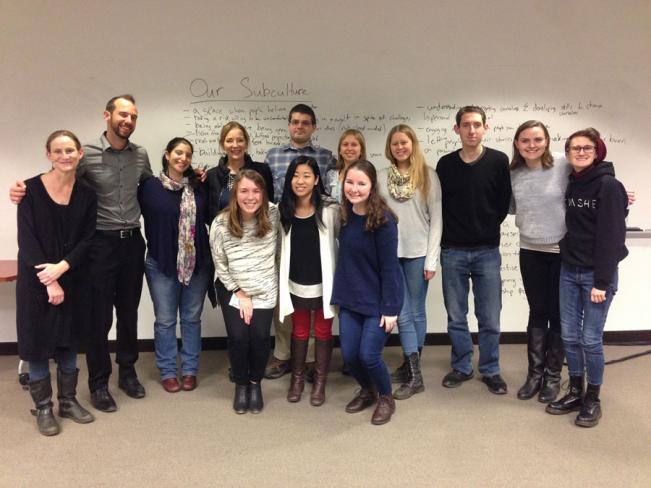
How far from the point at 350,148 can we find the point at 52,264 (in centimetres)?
168

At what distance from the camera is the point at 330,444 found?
7.28 feet

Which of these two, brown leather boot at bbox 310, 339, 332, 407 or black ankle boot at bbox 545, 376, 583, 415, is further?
brown leather boot at bbox 310, 339, 332, 407

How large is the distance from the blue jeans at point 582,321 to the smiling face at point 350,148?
1.29 metres

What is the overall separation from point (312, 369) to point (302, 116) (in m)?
1.57

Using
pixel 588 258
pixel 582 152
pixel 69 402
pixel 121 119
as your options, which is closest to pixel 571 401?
pixel 588 258

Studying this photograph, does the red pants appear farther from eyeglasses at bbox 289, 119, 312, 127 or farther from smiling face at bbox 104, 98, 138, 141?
smiling face at bbox 104, 98, 138, 141

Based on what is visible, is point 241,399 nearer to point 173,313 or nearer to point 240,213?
point 173,313

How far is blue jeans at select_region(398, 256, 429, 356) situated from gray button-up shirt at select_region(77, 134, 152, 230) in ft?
5.12

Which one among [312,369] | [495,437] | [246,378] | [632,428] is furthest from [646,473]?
[246,378]

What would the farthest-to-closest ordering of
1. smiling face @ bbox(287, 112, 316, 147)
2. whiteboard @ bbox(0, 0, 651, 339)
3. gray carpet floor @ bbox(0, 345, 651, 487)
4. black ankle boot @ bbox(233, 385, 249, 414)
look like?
1. whiteboard @ bbox(0, 0, 651, 339)
2. smiling face @ bbox(287, 112, 316, 147)
3. black ankle boot @ bbox(233, 385, 249, 414)
4. gray carpet floor @ bbox(0, 345, 651, 487)

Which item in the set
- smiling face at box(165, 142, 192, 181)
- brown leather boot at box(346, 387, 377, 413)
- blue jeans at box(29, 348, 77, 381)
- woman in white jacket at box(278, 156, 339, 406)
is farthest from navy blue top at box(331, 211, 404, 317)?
blue jeans at box(29, 348, 77, 381)

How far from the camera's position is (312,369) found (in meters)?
2.94

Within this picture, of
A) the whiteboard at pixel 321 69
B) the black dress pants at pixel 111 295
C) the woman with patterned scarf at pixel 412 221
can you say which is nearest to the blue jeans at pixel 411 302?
the woman with patterned scarf at pixel 412 221

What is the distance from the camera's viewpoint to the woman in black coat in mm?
2217
